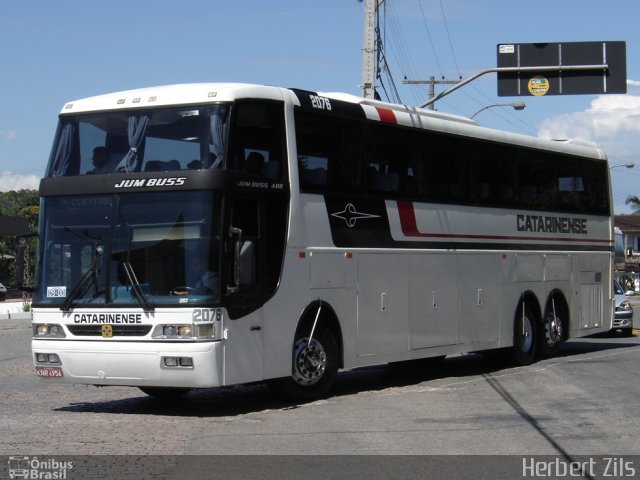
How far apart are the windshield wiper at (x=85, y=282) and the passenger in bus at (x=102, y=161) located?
95 cm

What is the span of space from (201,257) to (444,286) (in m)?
5.66

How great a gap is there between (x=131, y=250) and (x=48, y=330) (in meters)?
1.49

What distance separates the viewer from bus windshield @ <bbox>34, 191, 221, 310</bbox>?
11.3 metres

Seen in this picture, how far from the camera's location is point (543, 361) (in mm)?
18969

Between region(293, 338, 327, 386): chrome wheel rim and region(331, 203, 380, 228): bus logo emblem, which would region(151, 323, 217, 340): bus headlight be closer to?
region(293, 338, 327, 386): chrome wheel rim

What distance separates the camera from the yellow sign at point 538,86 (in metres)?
27.6

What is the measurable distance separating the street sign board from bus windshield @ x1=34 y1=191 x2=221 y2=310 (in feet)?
57.6

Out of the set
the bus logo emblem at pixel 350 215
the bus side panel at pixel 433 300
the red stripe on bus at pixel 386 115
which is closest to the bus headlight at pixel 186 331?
the bus logo emblem at pixel 350 215

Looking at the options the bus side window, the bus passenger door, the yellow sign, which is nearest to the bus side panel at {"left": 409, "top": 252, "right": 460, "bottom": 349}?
the bus side window

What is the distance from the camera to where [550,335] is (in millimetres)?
19219

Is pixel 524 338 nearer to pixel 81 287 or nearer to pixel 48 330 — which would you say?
pixel 81 287

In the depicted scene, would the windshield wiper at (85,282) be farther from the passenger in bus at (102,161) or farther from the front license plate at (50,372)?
the passenger in bus at (102,161)

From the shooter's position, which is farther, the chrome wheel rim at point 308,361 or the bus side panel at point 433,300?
the bus side panel at point 433,300

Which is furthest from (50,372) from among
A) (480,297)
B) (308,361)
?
(480,297)
